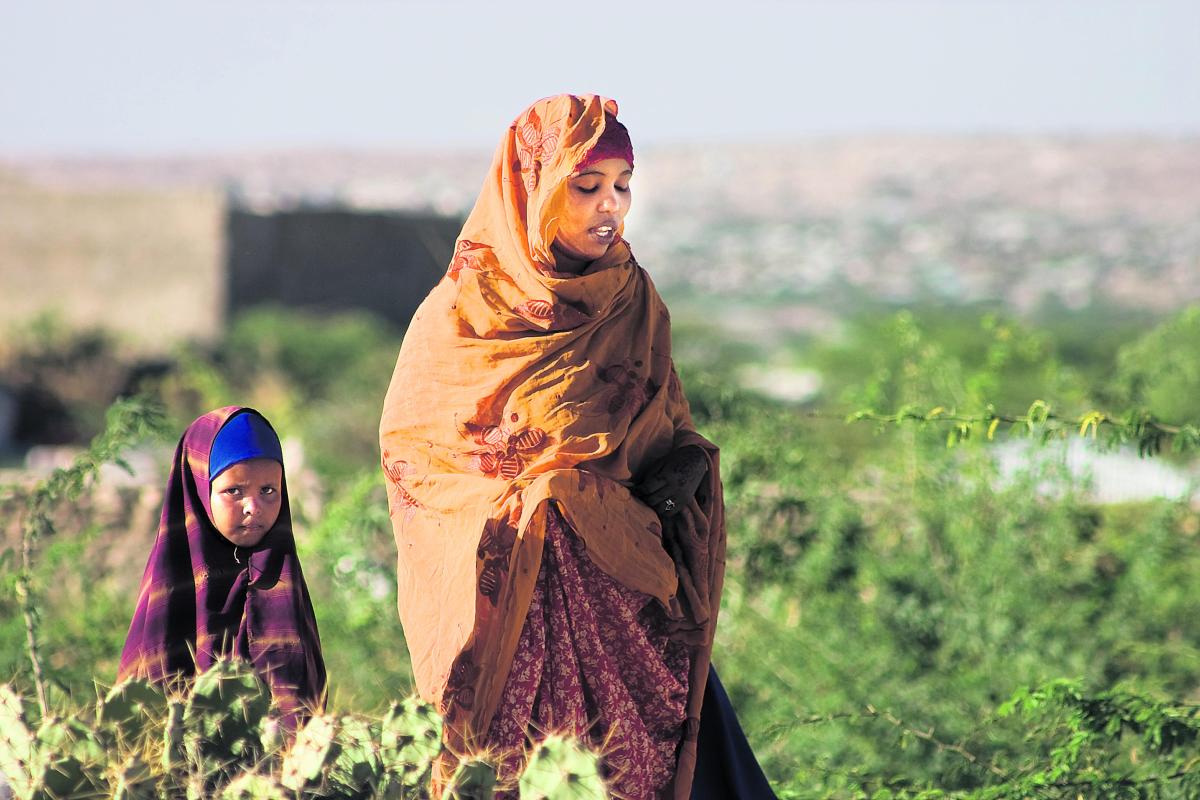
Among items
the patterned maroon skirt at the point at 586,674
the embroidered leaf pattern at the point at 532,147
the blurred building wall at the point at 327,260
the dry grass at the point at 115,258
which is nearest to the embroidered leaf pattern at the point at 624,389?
the patterned maroon skirt at the point at 586,674

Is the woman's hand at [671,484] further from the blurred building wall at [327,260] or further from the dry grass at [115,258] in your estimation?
the dry grass at [115,258]

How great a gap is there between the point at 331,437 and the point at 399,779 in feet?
40.6

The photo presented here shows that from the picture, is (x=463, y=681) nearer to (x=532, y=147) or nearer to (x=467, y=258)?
(x=467, y=258)

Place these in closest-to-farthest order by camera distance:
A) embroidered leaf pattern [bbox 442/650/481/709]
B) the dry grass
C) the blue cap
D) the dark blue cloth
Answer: the blue cap, embroidered leaf pattern [bbox 442/650/481/709], the dark blue cloth, the dry grass

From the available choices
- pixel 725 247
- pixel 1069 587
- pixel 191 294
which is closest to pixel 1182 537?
pixel 1069 587

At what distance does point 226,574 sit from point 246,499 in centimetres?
15

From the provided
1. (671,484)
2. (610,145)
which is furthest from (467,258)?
(671,484)

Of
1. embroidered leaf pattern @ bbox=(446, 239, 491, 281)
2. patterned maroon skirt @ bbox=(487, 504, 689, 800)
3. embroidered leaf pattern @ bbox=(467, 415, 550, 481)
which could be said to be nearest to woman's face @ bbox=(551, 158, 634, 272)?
embroidered leaf pattern @ bbox=(446, 239, 491, 281)

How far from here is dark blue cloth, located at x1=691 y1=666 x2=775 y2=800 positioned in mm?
3160

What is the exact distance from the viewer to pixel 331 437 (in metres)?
14.5

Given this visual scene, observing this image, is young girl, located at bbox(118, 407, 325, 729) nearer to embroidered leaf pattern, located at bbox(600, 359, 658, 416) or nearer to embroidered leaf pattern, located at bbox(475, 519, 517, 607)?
embroidered leaf pattern, located at bbox(475, 519, 517, 607)

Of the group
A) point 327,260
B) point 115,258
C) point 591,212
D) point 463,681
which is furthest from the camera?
point 327,260

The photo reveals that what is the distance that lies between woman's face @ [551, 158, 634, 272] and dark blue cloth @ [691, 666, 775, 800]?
0.85 m

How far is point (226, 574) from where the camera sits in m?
2.72
